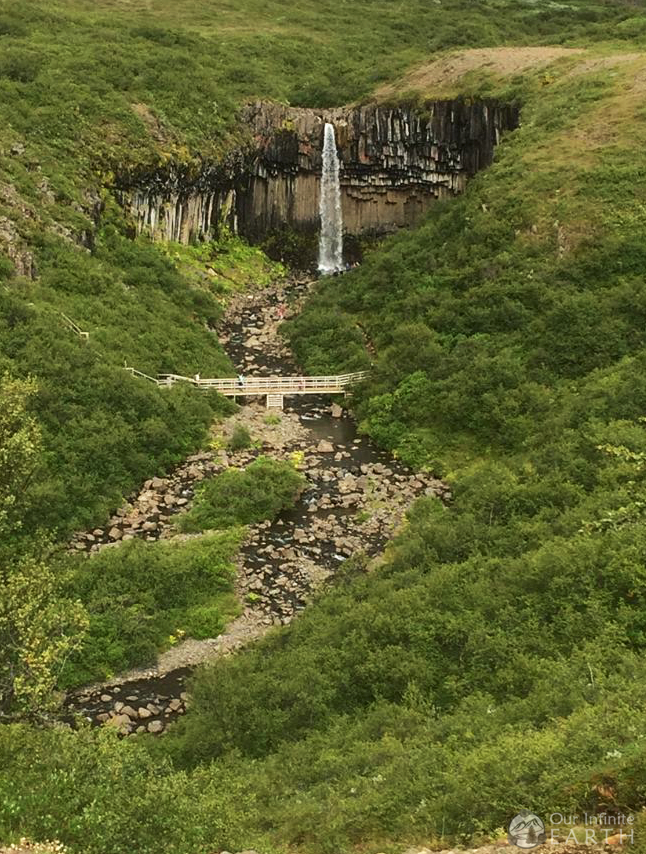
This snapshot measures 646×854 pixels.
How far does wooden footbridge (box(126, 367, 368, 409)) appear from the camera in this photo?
36312 millimetres

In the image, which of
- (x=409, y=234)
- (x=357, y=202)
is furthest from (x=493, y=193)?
(x=357, y=202)

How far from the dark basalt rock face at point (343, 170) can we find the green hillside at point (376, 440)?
A: 6.25 ft

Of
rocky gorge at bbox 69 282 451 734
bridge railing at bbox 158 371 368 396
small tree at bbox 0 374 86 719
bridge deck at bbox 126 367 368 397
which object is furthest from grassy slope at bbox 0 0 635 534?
small tree at bbox 0 374 86 719

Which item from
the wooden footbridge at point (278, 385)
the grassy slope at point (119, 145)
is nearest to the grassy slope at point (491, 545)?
the wooden footbridge at point (278, 385)

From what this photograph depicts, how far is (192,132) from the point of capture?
5150cm

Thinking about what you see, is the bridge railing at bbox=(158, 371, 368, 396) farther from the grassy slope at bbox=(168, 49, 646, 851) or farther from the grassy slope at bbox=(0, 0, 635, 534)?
the grassy slope at bbox=(0, 0, 635, 534)

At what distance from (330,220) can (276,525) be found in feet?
116

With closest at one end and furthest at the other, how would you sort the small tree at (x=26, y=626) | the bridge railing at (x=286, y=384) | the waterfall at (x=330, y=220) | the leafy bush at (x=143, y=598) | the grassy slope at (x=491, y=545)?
the grassy slope at (x=491, y=545) → the small tree at (x=26, y=626) → the leafy bush at (x=143, y=598) → the bridge railing at (x=286, y=384) → the waterfall at (x=330, y=220)

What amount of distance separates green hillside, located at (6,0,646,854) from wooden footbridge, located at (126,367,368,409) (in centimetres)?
123

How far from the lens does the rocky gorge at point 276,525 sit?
20047mm

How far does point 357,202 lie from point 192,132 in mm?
13365

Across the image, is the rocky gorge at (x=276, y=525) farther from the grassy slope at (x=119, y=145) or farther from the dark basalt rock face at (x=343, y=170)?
the dark basalt rock face at (x=343, y=170)

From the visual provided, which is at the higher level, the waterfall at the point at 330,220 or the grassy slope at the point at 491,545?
the waterfall at the point at 330,220

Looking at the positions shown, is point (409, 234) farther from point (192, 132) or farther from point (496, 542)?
point (496, 542)
